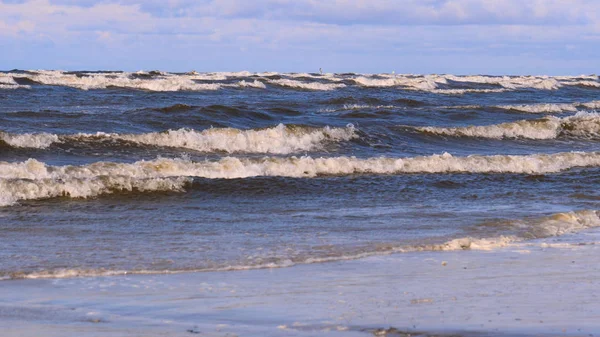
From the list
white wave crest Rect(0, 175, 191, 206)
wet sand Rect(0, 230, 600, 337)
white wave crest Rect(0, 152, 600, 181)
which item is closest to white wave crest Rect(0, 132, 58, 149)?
white wave crest Rect(0, 152, 600, 181)

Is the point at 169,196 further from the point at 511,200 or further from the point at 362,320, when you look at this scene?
the point at 362,320

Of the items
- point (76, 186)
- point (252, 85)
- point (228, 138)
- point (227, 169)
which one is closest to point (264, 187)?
point (227, 169)

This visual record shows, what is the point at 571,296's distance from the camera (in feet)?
20.4

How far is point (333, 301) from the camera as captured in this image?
19.9 ft

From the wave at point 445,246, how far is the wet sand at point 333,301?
0.19 m

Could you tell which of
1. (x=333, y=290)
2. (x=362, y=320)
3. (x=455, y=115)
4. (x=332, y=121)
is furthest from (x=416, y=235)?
(x=455, y=115)

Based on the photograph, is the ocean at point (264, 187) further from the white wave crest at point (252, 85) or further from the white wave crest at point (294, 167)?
the white wave crest at point (252, 85)

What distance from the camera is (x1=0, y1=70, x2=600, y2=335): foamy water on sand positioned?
7789 millimetres

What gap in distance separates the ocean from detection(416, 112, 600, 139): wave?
0.19ft

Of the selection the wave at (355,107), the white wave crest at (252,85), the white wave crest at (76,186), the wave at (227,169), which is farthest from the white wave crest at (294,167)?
the white wave crest at (252,85)

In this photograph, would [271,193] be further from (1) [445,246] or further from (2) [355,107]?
(2) [355,107]

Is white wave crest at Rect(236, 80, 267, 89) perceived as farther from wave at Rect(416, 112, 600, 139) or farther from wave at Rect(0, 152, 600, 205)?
wave at Rect(0, 152, 600, 205)

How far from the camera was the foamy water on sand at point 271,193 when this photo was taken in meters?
7.79

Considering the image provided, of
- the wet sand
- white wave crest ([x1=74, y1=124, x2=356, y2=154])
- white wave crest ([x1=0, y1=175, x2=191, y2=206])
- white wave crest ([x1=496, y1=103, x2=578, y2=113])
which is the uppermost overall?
white wave crest ([x1=496, y1=103, x2=578, y2=113])
